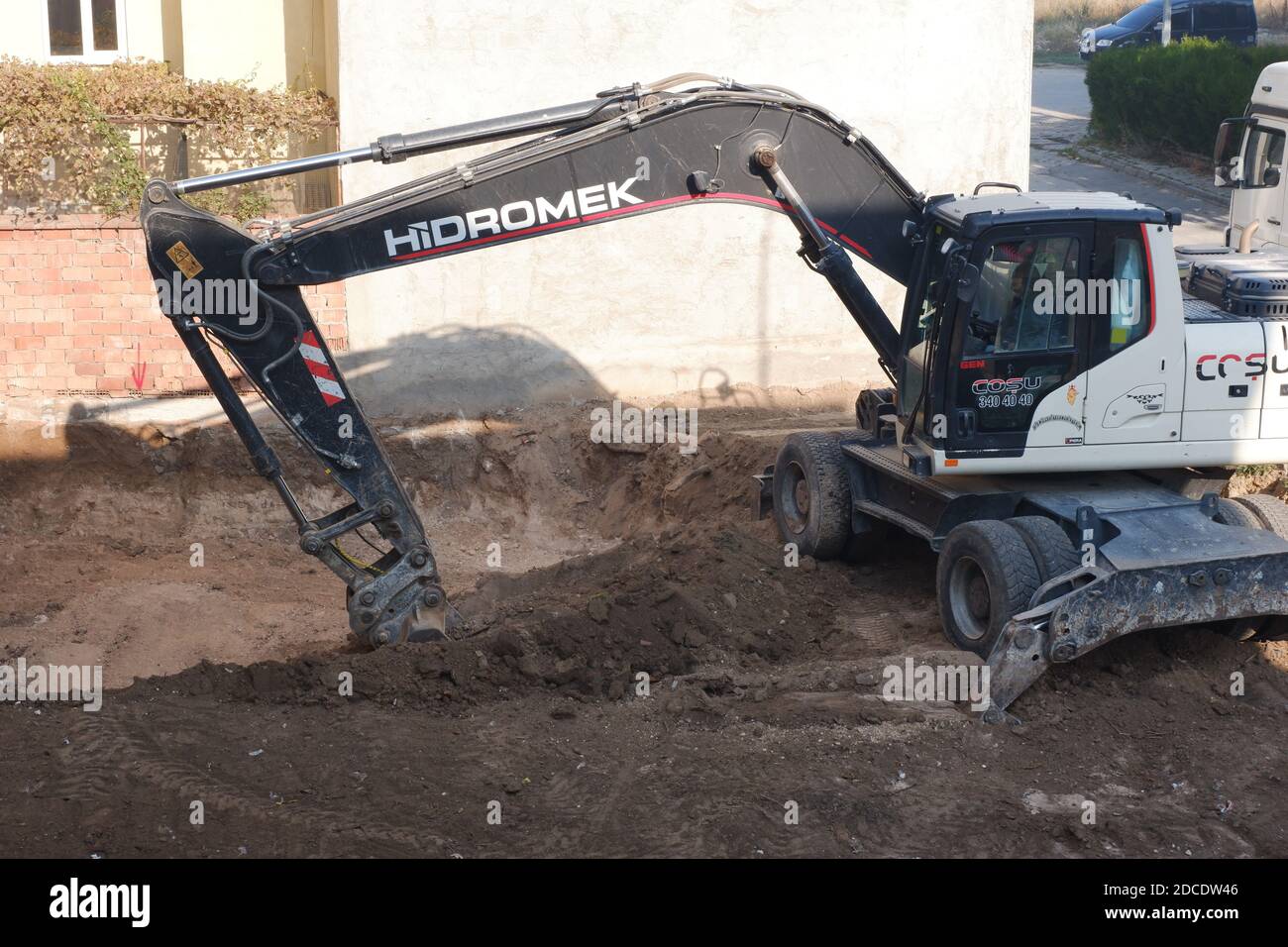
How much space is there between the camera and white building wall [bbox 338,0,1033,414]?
1284 cm

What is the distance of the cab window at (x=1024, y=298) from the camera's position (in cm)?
820

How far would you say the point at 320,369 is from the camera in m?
8.08

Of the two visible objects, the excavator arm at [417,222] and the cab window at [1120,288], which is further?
the cab window at [1120,288]

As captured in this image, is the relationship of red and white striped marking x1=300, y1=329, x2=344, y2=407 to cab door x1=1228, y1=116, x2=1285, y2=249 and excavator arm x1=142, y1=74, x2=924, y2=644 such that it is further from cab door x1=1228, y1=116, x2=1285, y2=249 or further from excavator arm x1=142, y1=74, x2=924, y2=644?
cab door x1=1228, y1=116, x2=1285, y2=249

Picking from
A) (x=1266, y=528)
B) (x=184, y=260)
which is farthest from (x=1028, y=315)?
(x=184, y=260)

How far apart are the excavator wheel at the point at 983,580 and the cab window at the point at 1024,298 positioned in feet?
3.66

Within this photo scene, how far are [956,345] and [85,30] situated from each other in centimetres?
1079

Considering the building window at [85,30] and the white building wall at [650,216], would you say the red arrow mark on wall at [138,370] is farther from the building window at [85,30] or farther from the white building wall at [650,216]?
the building window at [85,30]

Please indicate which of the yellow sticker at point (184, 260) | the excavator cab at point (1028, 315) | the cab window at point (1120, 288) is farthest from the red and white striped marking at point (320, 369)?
the cab window at point (1120, 288)

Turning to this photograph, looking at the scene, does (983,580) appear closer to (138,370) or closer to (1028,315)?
(1028,315)

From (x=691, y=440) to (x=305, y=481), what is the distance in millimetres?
3595

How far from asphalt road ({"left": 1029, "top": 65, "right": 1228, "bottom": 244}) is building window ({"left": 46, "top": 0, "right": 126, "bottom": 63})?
14.4 m

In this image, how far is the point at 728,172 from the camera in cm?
832
